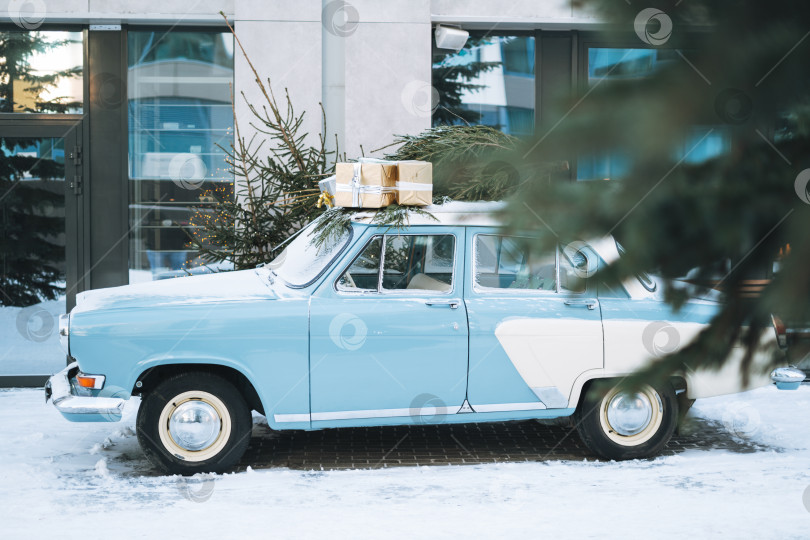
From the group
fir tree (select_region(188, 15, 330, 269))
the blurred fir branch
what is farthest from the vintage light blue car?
the blurred fir branch

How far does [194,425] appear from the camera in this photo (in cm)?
586

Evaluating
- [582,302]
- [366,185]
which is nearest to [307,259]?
[366,185]

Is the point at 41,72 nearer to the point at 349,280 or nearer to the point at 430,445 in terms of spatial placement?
the point at 349,280

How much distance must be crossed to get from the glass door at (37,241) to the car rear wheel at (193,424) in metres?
4.16

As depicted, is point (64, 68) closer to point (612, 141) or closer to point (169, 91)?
point (169, 91)

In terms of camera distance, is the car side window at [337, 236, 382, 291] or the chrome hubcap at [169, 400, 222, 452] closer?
the chrome hubcap at [169, 400, 222, 452]

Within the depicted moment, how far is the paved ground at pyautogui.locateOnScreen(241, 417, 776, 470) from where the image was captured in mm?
6508

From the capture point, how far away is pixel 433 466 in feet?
20.8

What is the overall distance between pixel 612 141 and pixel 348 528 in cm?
431

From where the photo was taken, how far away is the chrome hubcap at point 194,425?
5.85 m

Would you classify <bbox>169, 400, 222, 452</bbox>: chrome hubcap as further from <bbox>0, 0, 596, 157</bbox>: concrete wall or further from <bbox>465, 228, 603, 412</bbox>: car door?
<bbox>0, 0, 596, 157</bbox>: concrete wall

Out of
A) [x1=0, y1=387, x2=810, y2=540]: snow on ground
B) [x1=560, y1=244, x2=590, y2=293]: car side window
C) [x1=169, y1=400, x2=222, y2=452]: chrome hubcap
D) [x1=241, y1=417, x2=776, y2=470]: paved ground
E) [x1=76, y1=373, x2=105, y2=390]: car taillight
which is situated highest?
[x1=560, y1=244, x2=590, y2=293]: car side window

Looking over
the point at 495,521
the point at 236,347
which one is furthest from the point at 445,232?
the point at 495,521

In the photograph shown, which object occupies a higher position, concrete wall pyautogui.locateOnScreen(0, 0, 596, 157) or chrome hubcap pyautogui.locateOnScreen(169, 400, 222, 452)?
concrete wall pyautogui.locateOnScreen(0, 0, 596, 157)
